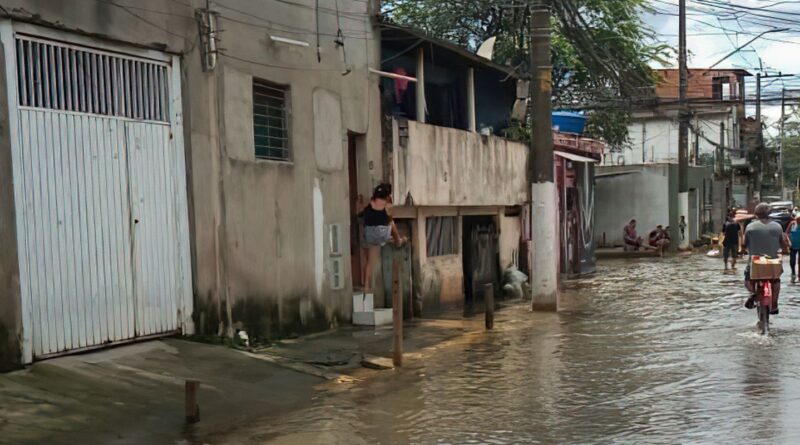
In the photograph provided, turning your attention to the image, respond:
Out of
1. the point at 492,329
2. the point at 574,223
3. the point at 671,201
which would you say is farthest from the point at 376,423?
the point at 671,201

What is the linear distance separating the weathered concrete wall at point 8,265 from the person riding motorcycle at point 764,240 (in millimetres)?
9590

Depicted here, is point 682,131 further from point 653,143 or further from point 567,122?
point 653,143

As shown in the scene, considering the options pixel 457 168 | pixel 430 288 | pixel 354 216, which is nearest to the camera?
pixel 354 216

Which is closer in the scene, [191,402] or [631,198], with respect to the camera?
[191,402]

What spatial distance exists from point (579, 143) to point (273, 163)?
15.7m

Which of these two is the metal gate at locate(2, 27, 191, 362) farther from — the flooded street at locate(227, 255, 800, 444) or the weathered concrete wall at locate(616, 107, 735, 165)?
the weathered concrete wall at locate(616, 107, 735, 165)

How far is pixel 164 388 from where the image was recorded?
299 inches

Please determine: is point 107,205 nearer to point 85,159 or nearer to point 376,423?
point 85,159

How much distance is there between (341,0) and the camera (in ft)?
42.0

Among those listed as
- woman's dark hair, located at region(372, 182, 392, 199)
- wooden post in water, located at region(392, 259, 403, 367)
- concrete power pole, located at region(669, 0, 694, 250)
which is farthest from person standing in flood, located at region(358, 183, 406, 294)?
concrete power pole, located at region(669, 0, 694, 250)

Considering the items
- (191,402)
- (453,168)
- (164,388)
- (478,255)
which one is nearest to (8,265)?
(164,388)

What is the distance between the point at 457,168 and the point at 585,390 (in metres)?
8.60

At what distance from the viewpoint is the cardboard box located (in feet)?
38.2

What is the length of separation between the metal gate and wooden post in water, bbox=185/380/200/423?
1650 millimetres
